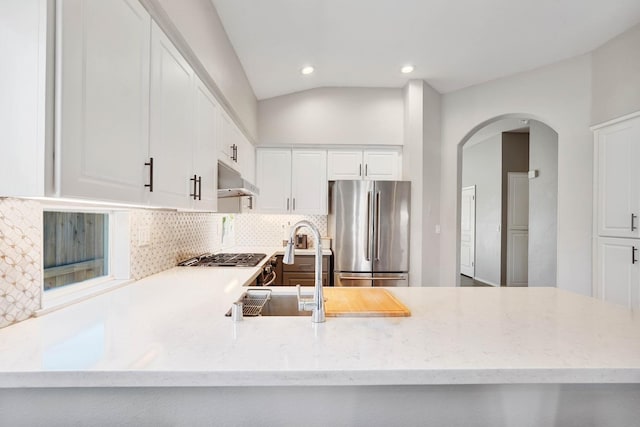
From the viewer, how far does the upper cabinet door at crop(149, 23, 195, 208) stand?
1415 mm

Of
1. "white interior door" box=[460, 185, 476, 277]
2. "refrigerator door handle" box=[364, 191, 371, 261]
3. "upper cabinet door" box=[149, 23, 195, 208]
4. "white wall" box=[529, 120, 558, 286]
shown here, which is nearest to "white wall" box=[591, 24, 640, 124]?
"white wall" box=[529, 120, 558, 286]

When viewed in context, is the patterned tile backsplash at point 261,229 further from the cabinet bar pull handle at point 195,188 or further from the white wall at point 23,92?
the white wall at point 23,92

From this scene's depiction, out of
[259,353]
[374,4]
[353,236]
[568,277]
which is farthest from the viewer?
[353,236]

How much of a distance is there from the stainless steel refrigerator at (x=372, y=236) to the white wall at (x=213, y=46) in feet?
4.72

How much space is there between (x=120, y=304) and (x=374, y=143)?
10.8ft

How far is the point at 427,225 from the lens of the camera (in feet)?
12.3

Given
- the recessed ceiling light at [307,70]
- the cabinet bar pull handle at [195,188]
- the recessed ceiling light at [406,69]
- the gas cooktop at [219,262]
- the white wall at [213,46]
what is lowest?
the gas cooktop at [219,262]

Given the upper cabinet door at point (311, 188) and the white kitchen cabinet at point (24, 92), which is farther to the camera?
the upper cabinet door at point (311, 188)

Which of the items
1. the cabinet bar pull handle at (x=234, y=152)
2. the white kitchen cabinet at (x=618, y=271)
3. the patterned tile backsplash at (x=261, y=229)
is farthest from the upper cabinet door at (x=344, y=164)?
the white kitchen cabinet at (x=618, y=271)

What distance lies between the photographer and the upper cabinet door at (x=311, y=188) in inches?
160

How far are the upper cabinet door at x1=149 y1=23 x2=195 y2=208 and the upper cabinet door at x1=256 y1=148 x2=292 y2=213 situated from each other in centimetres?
220

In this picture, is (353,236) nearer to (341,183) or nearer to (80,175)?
(341,183)

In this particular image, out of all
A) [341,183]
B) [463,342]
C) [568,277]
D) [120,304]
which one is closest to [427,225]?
[341,183]

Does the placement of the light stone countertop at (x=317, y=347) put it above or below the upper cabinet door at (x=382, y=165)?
below
